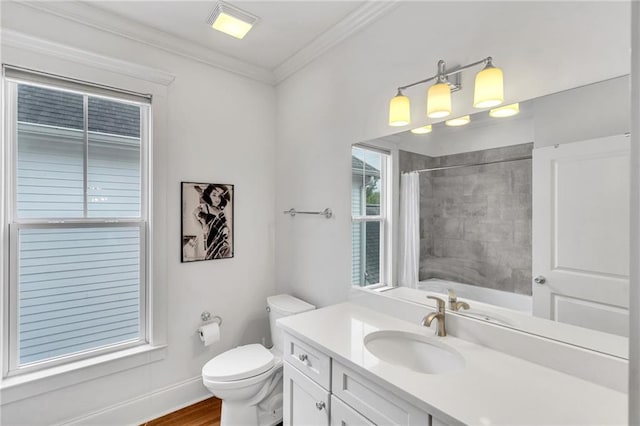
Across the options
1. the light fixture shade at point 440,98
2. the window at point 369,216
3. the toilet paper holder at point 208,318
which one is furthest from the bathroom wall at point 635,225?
the toilet paper holder at point 208,318

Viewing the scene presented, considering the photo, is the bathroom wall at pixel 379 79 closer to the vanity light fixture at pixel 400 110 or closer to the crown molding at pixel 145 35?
the vanity light fixture at pixel 400 110

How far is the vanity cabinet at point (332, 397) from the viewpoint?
1051mm

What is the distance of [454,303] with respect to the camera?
4.68 feet

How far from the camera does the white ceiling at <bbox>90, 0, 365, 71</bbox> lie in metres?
1.80

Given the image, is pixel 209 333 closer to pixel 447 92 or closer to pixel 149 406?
pixel 149 406

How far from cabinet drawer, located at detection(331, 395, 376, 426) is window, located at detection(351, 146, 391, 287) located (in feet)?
2.25

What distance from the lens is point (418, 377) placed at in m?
1.05

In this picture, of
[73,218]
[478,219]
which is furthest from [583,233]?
[73,218]

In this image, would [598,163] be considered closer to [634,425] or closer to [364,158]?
[634,425]

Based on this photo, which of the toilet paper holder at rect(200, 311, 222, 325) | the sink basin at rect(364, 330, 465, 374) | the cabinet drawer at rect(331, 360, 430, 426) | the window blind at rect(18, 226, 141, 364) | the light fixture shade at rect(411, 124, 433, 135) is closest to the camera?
the cabinet drawer at rect(331, 360, 430, 426)

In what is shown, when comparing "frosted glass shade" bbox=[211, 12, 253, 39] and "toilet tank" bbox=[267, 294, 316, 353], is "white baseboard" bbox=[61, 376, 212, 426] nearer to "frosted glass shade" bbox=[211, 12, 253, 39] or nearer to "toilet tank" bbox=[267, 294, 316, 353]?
"toilet tank" bbox=[267, 294, 316, 353]

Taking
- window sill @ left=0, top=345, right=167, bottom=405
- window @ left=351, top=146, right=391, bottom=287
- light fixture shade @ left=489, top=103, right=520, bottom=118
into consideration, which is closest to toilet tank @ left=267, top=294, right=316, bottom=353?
window @ left=351, top=146, right=391, bottom=287

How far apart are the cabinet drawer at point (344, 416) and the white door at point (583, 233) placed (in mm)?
782

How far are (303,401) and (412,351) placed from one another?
57 cm
